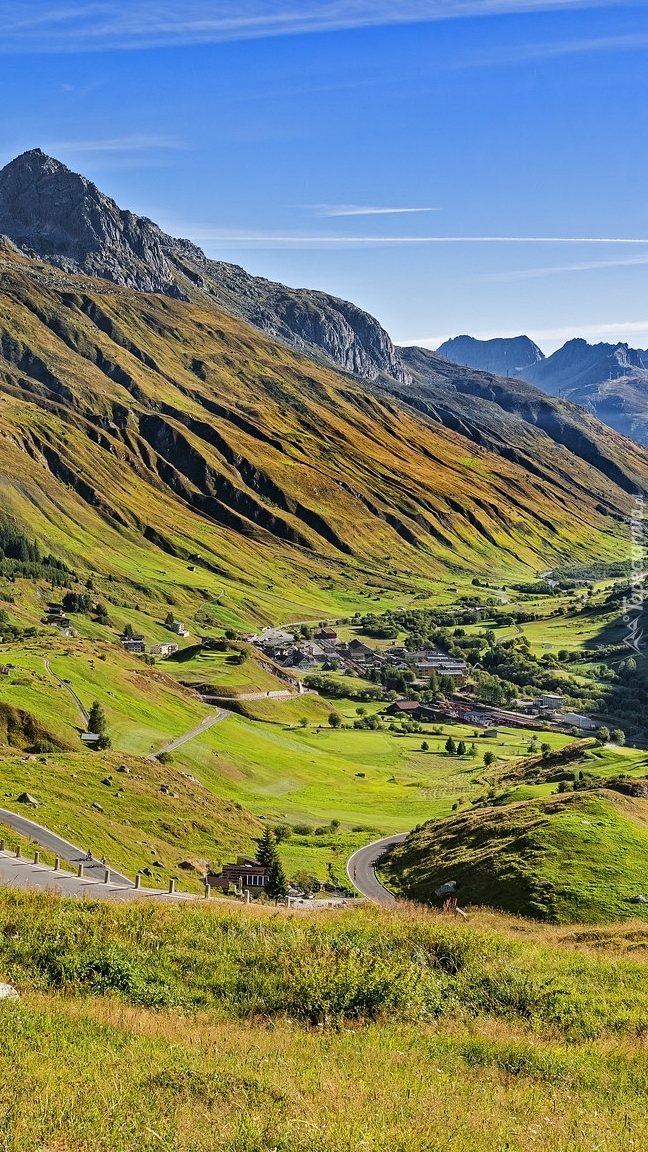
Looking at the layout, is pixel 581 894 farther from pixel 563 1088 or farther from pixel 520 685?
pixel 520 685

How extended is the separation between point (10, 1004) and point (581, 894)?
1294 inches

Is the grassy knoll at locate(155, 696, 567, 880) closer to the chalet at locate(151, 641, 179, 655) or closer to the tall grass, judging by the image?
the tall grass

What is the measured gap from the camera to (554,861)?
4575 cm

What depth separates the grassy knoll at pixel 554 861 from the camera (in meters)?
41.7

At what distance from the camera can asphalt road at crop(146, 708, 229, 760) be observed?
95.9 m

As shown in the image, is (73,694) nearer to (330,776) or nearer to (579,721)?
(330,776)

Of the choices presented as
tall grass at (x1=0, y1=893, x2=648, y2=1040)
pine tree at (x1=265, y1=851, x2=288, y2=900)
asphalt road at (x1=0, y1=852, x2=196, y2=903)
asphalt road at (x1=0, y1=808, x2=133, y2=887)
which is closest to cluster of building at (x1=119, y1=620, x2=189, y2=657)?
pine tree at (x1=265, y1=851, x2=288, y2=900)

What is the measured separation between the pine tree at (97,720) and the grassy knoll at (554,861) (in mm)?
39131

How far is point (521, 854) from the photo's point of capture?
157 feet

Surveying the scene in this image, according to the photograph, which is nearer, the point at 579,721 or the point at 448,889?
the point at 448,889

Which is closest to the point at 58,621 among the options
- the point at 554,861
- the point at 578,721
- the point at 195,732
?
the point at 195,732

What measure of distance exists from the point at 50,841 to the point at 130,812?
1782 cm

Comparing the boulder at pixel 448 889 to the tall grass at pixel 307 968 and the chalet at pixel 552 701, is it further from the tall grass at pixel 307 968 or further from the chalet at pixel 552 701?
the chalet at pixel 552 701

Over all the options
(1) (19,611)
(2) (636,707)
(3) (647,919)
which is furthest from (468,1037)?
(1) (19,611)
